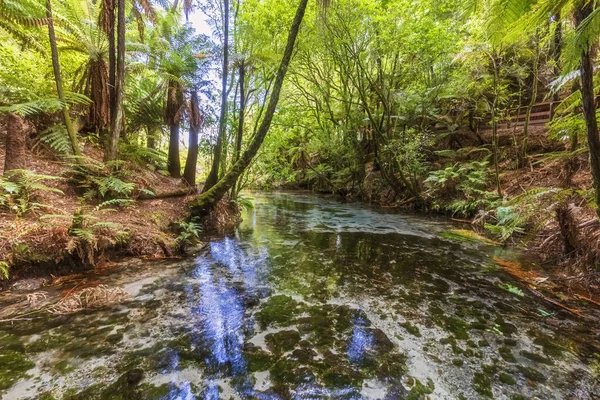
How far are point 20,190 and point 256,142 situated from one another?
159 inches

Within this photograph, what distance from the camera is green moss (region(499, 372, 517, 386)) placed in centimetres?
206

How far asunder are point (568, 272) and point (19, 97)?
10488 millimetres

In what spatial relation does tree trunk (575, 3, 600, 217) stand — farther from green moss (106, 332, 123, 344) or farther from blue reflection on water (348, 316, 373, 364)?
A: green moss (106, 332, 123, 344)

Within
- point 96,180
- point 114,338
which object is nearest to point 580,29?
point 114,338

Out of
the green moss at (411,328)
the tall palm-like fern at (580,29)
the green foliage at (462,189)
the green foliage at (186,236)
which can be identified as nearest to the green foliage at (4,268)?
the green foliage at (186,236)

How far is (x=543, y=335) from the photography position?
8.73 ft

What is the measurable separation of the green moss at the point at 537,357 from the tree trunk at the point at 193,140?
8.14 metres

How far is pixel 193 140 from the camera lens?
8250 mm

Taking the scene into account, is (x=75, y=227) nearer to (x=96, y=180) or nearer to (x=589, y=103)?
(x=96, y=180)

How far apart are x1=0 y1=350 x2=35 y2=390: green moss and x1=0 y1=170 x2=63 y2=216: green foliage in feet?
8.09

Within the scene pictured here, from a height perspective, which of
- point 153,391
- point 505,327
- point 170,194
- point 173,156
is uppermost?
point 173,156

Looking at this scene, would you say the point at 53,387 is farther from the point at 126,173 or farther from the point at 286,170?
the point at 286,170

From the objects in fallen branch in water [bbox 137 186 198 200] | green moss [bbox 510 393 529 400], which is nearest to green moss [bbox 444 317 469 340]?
green moss [bbox 510 393 529 400]

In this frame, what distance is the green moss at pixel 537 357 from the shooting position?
2270 millimetres
